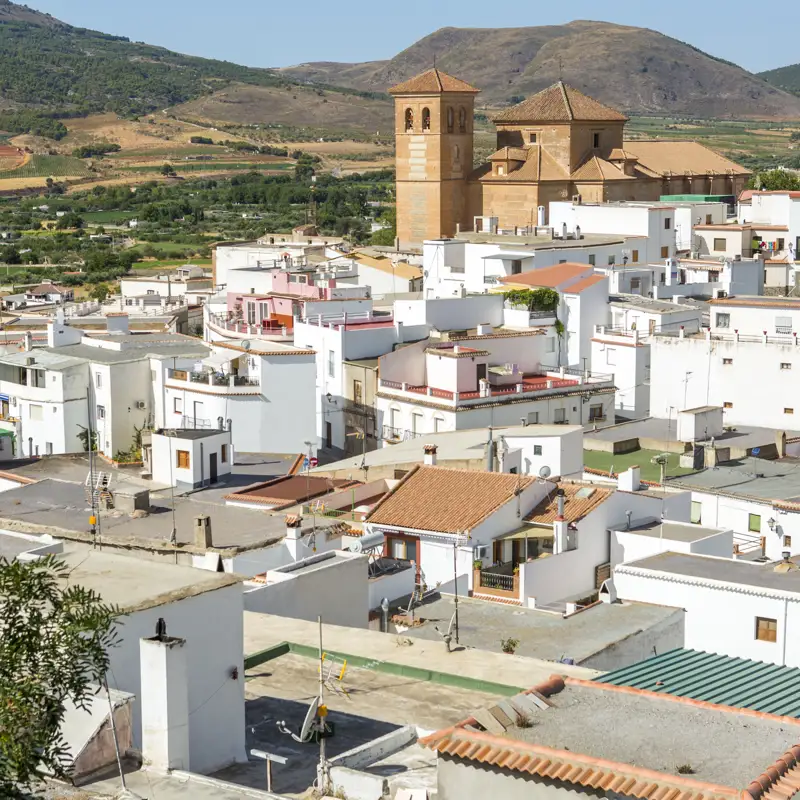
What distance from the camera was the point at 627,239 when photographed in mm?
48281

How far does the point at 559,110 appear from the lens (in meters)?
60.9

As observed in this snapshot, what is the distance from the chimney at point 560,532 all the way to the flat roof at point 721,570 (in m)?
1.97

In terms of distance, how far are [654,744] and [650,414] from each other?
89.1ft

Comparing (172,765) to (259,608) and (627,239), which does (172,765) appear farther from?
(627,239)

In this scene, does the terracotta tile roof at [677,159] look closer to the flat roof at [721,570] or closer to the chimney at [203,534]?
the chimney at [203,534]

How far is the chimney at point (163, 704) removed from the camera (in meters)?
9.54

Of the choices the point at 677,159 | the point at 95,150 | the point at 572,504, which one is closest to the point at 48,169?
the point at 95,150

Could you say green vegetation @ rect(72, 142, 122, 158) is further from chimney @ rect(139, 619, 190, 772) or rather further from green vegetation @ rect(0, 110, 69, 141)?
chimney @ rect(139, 619, 190, 772)

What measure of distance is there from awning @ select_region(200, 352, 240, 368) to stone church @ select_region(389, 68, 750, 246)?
82.1 ft

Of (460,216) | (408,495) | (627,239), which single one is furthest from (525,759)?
(460,216)

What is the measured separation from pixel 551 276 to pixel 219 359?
30.9 feet

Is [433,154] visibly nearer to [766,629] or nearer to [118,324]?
[118,324]

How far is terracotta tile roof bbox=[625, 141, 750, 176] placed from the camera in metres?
63.1

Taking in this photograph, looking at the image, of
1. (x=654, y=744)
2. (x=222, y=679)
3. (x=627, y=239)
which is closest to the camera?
(x=654, y=744)
